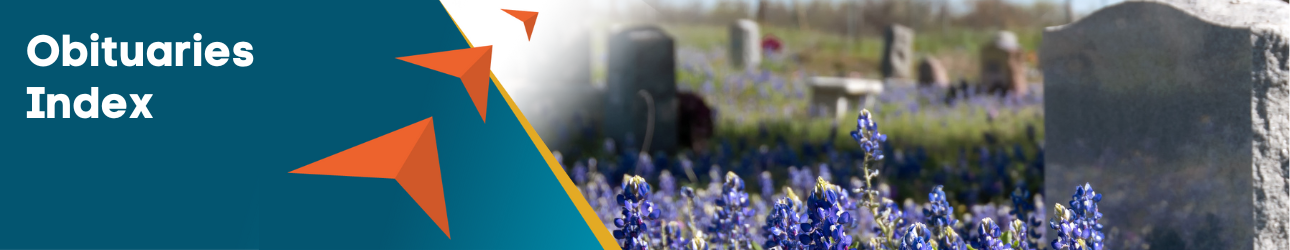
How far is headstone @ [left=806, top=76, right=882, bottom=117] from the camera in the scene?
32.7ft

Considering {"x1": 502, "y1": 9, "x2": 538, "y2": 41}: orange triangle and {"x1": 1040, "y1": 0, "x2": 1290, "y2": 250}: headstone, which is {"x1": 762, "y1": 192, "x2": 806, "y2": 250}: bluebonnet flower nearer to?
{"x1": 1040, "y1": 0, "x2": 1290, "y2": 250}: headstone

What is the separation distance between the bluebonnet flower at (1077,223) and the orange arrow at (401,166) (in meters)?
1.68

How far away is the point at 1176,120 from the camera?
99.4 inches

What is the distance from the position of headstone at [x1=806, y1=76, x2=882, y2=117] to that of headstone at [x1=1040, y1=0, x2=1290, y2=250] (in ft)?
23.3

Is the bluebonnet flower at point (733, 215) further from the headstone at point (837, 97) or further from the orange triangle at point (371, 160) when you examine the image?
the headstone at point (837, 97)

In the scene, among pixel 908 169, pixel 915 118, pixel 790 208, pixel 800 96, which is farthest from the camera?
pixel 800 96

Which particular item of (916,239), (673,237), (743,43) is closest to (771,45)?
(743,43)

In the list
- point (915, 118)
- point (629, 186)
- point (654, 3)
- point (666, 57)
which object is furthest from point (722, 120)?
point (654, 3)

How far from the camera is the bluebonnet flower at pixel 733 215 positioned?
93.1 inches

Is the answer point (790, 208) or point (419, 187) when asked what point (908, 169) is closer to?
point (419, 187)

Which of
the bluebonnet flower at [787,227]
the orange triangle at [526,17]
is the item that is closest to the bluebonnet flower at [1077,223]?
the bluebonnet flower at [787,227]

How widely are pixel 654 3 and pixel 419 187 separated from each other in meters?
19.5

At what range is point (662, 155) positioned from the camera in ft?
20.5

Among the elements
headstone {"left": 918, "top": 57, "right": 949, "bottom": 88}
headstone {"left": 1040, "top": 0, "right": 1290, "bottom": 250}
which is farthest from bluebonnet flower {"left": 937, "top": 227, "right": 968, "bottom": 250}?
headstone {"left": 918, "top": 57, "right": 949, "bottom": 88}
